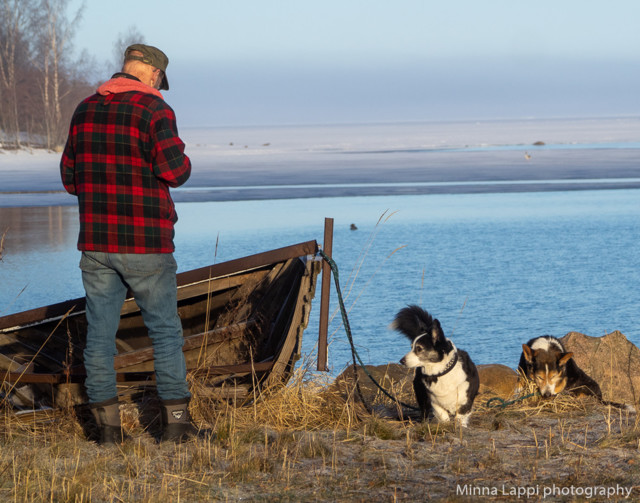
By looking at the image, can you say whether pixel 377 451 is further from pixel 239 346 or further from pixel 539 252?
pixel 539 252

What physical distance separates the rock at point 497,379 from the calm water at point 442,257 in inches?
42.8

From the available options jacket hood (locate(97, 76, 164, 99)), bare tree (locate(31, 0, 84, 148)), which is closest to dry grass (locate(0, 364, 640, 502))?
jacket hood (locate(97, 76, 164, 99))

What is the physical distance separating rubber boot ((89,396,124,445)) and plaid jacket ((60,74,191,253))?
0.89 meters

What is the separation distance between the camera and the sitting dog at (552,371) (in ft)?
18.4

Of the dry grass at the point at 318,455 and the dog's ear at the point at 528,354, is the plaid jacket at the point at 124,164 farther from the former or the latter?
the dog's ear at the point at 528,354

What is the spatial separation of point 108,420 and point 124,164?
143 centimetres

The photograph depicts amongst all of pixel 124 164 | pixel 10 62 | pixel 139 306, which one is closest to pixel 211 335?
pixel 139 306

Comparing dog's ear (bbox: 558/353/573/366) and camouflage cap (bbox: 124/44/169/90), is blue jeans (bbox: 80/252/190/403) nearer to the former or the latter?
camouflage cap (bbox: 124/44/169/90)

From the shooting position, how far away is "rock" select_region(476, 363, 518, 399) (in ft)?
21.7

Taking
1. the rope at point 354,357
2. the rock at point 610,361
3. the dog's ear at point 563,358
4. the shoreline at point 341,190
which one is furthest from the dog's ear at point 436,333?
the shoreline at point 341,190

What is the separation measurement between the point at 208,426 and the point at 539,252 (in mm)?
9100

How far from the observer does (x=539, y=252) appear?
1283cm

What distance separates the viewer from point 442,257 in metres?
12.4

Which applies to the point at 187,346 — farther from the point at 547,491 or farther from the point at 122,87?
the point at 547,491
